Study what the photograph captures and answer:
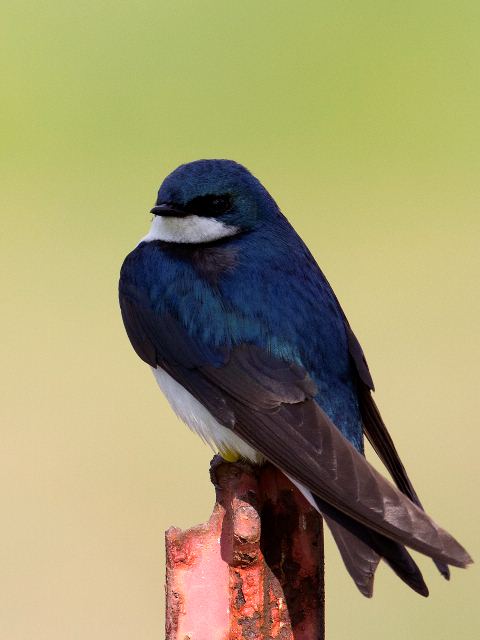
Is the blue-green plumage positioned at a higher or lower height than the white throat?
lower

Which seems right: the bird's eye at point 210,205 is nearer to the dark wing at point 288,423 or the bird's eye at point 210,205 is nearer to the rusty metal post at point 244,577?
the dark wing at point 288,423

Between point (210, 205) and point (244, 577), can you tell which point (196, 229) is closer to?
point (210, 205)

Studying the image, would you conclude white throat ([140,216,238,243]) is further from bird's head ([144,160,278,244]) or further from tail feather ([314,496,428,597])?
tail feather ([314,496,428,597])

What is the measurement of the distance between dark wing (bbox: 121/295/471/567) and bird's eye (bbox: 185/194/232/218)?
21cm

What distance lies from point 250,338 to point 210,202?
300 mm

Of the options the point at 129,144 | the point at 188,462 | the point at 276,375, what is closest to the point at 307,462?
the point at 276,375

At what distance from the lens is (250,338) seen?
259cm

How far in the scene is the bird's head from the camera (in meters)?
2.72

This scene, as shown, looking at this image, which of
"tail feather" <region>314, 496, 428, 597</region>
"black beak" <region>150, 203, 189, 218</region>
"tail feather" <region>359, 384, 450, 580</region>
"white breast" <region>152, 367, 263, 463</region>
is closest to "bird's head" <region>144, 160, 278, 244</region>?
"black beak" <region>150, 203, 189, 218</region>

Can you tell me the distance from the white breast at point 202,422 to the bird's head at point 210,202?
0.28 metres

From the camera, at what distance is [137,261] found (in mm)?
2814

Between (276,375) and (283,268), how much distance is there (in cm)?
21

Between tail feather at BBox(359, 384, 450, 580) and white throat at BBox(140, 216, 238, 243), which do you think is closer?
tail feather at BBox(359, 384, 450, 580)

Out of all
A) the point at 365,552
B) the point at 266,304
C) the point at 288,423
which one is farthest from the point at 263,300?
the point at 365,552
